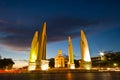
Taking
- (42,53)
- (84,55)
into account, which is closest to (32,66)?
(42,53)

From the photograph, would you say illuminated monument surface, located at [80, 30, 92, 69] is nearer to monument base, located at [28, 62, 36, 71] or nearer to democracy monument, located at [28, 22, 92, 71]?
democracy monument, located at [28, 22, 92, 71]

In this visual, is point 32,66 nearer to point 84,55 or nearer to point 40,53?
point 40,53

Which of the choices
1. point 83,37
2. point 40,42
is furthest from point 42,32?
point 83,37

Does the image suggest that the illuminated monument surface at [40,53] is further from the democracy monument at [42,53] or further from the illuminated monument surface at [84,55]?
the illuminated monument surface at [84,55]

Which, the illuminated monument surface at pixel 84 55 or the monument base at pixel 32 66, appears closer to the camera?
the monument base at pixel 32 66

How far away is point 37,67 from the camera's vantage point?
78.7 meters

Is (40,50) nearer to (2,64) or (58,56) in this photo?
(58,56)

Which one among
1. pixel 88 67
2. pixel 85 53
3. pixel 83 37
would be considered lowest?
pixel 88 67

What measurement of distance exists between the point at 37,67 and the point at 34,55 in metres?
Result: 6.72

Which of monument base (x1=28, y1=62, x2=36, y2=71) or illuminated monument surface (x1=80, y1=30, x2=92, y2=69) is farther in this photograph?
illuminated monument surface (x1=80, y1=30, x2=92, y2=69)

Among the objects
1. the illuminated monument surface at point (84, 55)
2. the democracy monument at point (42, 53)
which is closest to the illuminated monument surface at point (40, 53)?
the democracy monument at point (42, 53)

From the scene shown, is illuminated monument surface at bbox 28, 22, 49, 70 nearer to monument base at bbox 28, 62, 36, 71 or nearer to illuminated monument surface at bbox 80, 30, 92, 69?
monument base at bbox 28, 62, 36, 71

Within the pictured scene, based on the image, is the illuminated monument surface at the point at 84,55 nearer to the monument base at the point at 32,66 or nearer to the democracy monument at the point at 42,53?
the democracy monument at the point at 42,53

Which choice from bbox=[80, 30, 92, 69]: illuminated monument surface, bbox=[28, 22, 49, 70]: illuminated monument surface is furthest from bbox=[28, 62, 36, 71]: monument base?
bbox=[80, 30, 92, 69]: illuminated monument surface
